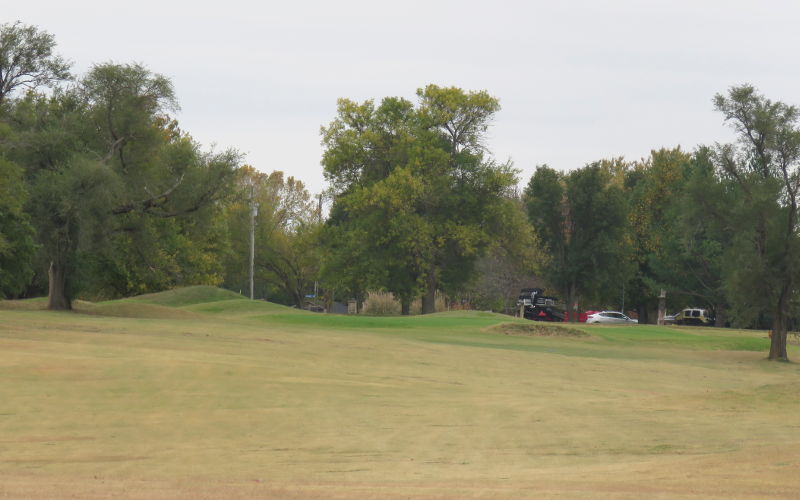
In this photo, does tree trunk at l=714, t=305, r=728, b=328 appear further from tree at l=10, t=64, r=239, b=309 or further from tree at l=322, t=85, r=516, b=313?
tree at l=10, t=64, r=239, b=309

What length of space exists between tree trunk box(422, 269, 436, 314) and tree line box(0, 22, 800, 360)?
0.10m

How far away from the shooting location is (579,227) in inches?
3063

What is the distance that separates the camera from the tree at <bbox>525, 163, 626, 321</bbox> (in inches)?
2987

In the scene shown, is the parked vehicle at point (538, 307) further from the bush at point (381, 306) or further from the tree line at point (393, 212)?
the bush at point (381, 306)

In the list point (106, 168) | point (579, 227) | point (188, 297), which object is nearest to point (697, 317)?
point (579, 227)

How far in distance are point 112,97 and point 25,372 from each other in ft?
99.7

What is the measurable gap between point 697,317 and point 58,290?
178 ft

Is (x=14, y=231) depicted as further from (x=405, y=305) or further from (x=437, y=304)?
(x=437, y=304)

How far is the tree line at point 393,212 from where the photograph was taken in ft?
124

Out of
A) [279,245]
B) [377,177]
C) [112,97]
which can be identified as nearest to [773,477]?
[112,97]

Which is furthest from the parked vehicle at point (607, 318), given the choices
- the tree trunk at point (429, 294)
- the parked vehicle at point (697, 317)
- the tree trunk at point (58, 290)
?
the tree trunk at point (58, 290)

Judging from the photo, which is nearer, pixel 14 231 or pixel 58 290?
pixel 14 231

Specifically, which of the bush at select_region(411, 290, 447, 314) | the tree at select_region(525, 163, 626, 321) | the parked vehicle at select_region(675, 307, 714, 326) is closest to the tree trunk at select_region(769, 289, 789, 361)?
the bush at select_region(411, 290, 447, 314)

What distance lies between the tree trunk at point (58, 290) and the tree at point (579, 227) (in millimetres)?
39943
